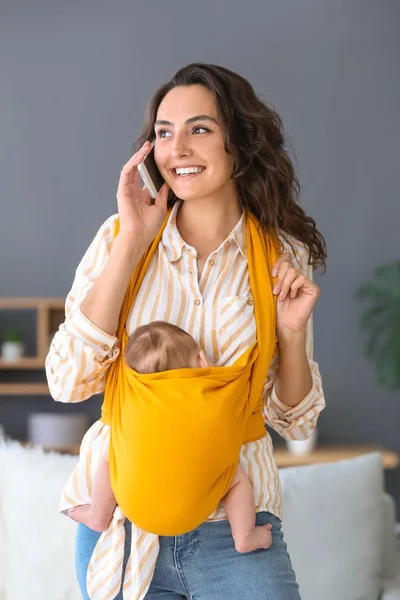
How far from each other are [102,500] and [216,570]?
0.22m

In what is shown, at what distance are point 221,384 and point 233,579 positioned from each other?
0.32 metres

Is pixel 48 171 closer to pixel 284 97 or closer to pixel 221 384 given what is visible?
pixel 284 97

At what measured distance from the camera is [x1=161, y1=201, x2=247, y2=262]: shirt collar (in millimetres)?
1530

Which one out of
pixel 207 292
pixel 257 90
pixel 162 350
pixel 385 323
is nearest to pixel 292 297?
pixel 207 292

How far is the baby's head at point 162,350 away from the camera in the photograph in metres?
1.38

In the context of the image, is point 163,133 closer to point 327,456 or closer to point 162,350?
point 162,350

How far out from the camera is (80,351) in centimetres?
143

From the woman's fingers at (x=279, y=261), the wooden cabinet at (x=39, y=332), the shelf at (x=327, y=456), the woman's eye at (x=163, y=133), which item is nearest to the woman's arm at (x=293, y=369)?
the woman's fingers at (x=279, y=261)

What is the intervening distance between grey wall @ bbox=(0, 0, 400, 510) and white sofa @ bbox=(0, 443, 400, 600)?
7.26 ft

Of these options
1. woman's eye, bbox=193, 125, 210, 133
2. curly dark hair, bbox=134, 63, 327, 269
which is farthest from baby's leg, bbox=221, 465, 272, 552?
woman's eye, bbox=193, 125, 210, 133

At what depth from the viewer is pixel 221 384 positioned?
1366 millimetres

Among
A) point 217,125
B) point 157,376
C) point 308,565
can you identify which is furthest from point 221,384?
point 308,565

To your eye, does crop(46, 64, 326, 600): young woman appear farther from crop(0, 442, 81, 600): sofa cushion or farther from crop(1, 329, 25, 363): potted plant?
crop(1, 329, 25, 363): potted plant

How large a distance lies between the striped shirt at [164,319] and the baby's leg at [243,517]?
0.10 ft
